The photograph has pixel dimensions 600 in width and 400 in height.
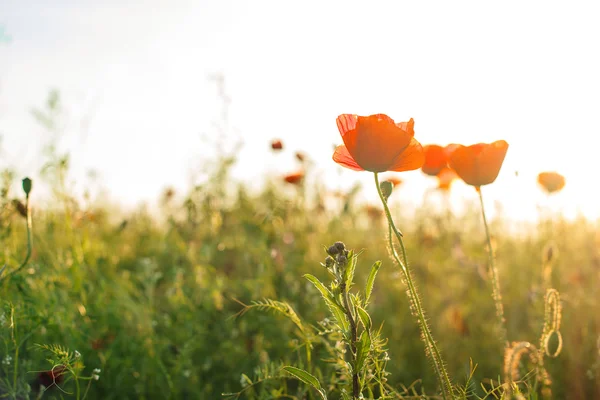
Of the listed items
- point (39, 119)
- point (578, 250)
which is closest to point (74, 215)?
point (39, 119)

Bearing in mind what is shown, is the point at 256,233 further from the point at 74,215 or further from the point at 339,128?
the point at 339,128

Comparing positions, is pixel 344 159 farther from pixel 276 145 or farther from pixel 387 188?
pixel 276 145

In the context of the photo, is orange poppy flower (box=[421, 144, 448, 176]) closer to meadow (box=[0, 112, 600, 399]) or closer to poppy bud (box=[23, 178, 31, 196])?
meadow (box=[0, 112, 600, 399])

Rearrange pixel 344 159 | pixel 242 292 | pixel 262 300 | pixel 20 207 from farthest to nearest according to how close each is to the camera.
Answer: pixel 242 292
pixel 262 300
pixel 20 207
pixel 344 159

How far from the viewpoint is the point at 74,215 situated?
2926 mm

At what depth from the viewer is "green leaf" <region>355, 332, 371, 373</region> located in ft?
3.82

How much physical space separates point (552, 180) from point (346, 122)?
1440 millimetres

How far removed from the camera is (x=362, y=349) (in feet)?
3.85

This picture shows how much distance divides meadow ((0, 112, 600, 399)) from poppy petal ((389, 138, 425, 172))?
0.73 feet

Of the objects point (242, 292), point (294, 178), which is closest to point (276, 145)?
point (294, 178)

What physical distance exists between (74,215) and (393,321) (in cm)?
180

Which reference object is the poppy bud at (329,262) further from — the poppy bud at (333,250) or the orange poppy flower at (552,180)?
the orange poppy flower at (552,180)

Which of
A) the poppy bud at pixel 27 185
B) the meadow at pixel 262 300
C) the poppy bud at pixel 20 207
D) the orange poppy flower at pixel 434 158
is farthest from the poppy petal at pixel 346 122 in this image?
the poppy bud at pixel 20 207

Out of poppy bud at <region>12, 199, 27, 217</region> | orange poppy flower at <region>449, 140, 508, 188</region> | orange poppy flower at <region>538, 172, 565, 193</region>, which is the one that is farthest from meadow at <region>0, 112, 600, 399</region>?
orange poppy flower at <region>538, 172, 565, 193</region>
